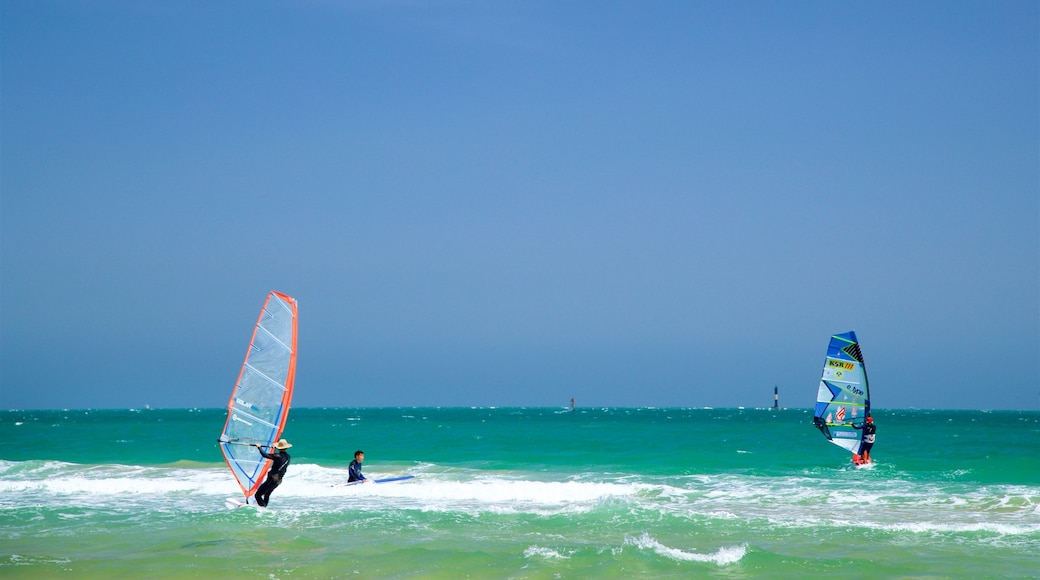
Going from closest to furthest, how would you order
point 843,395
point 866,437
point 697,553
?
point 697,553 → point 866,437 → point 843,395

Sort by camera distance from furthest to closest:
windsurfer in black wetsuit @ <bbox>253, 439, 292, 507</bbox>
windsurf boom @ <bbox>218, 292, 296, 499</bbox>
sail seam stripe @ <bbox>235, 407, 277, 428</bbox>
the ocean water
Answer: sail seam stripe @ <bbox>235, 407, 277, 428</bbox> → windsurfer in black wetsuit @ <bbox>253, 439, 292, 507</bbox> → windsurf boom @ <bbox>218, 292, 296, 499</bbox> → the ocean water

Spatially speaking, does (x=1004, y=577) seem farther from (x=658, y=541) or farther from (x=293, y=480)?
(x=293, y=480)

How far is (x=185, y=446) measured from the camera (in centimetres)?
3262

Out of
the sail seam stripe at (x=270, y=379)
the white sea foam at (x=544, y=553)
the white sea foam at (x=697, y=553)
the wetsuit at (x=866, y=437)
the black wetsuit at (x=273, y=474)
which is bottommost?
the white sea foam at (x=544, y=553)

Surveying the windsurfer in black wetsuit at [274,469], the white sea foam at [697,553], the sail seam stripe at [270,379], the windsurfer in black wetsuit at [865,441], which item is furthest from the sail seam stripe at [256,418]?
the windsurfer in black wetsuit at [865,441]

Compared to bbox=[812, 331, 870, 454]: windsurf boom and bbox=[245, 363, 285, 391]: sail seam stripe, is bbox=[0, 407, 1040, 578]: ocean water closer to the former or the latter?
bbox=[812, 331, 870, 454]: windsurf boom

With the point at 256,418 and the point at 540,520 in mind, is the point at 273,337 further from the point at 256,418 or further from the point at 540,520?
the point at 540,520

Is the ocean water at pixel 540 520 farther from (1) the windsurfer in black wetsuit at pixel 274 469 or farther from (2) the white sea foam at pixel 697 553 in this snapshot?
(1) the windsurfer in black wetsuit at pixel 274 469

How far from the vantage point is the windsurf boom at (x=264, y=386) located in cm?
1269

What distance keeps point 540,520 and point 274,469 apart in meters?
3.91

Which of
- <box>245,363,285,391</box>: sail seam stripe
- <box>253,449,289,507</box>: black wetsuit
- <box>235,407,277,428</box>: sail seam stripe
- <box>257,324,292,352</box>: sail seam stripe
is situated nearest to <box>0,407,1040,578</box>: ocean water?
<box>253,449,289,507</box>: black wetsuit

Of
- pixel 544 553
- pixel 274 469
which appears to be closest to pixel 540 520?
pixel 544 553

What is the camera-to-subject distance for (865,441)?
2152cm

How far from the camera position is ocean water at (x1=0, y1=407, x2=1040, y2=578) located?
10.1 metres
